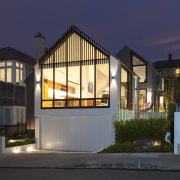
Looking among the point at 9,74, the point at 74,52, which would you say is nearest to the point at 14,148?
the point at 74,52

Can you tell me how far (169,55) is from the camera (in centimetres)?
4662

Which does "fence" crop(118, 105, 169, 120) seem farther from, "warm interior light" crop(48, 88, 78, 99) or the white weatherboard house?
"warm interior light" crop(48, 88, 78, 99)

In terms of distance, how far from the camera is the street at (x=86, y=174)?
8.52m

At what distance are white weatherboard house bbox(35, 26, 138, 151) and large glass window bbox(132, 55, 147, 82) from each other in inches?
356

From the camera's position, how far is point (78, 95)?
58.6 ft

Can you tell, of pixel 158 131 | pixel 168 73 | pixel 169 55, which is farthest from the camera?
pixel 169 55

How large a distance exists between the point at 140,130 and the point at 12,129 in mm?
12594

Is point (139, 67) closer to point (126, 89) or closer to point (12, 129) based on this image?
point (126, 89)

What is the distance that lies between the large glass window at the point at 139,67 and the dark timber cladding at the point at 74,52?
443 inches

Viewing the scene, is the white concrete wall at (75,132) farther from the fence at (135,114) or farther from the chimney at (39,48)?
the chimney at (39,48)

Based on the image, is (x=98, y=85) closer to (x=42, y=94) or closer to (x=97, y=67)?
(x=97, y=67)

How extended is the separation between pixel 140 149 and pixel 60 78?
7332mm

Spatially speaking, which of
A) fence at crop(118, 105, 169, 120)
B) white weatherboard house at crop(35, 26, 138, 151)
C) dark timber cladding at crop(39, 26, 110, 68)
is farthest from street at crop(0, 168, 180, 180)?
dark timber cladding at crop(39, 26, 110, 68)

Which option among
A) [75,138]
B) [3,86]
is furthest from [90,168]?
[3,86]
